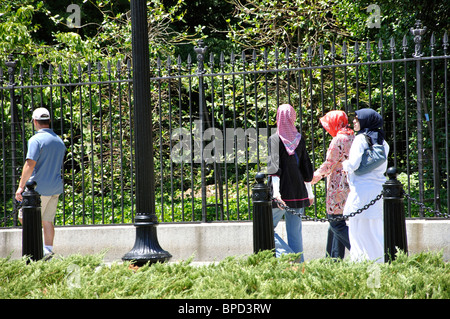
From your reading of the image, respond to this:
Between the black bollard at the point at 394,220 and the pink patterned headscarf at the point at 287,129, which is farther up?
the pink patterned headscarf at the point at 287,129

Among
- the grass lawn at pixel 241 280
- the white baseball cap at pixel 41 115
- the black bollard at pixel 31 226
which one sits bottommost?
the grass lawn at pixel 241 280

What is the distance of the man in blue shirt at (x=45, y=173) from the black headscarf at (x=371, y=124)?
3.50 metres

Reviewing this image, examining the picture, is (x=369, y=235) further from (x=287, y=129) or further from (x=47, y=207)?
(x=47, y=207)

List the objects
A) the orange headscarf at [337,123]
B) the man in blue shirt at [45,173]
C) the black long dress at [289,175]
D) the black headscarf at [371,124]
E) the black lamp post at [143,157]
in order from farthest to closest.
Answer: the man in blue shirt at [45,173] < the orange headscarf at [337,123] < the black long dress at [289,175] < the black headscarf at [371,124] < the black lamp post at [143,157]

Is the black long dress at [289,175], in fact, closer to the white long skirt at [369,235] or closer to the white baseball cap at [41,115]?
the white long skirt at [369,235]

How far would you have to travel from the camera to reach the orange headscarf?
20.6 feet

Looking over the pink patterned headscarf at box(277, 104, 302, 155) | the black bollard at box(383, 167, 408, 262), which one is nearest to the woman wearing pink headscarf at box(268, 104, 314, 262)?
the pink patterned headscarf at box(277, 104, 302, 155)

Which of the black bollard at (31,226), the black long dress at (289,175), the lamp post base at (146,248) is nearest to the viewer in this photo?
the lamp post base at (146,248)

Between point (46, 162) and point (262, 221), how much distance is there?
3022 millimetres

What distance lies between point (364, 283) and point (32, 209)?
10.6ft

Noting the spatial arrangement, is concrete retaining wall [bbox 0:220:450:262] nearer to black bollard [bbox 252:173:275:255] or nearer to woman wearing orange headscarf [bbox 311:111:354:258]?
woman wearing orange headscarf [bbox 311:111:354:258]

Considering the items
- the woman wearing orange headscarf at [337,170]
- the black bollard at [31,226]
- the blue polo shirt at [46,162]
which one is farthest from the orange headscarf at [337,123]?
the blue polo shirt at [46,162]

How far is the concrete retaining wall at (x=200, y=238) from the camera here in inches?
275
